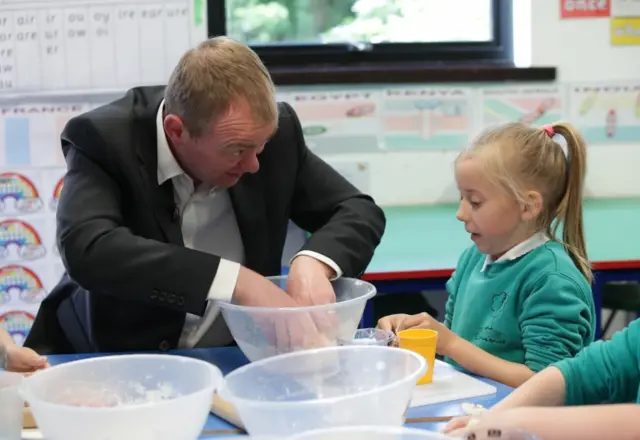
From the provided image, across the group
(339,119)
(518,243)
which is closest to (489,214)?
(518,243)

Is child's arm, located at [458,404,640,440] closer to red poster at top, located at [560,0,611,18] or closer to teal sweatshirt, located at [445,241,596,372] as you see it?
teal sweatshirt, located at [445,241,596,372]

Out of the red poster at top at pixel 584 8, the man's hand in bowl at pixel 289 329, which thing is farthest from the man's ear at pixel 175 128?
the red poster at top at pixel 584 8

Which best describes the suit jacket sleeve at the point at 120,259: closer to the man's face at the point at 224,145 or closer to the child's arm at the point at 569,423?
the man's face at the point at 224,145

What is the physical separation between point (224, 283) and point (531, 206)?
2.01 feet

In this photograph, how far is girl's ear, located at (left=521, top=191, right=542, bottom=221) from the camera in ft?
5.07

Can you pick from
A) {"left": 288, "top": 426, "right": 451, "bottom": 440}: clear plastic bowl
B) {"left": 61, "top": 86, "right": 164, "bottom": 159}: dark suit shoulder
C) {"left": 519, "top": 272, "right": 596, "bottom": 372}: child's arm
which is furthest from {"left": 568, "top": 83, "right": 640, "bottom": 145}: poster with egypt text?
{"left": 288, "top": 426, "right": 451, "bottom": 440}: clear plastic bowl

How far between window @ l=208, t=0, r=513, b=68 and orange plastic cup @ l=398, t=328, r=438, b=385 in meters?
1.72

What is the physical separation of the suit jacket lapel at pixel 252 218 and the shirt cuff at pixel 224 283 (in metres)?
0.32

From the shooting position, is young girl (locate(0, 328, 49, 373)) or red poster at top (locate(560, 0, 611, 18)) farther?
red poster at top (locate(560, 0, 611, 18))

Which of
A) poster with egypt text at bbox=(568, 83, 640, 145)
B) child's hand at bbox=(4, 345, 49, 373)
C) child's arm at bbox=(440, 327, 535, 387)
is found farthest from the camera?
poster with egypt text at bbox=(568, 83, 640, 145)

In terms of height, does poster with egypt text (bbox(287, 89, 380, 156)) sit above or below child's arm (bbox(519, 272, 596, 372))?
above

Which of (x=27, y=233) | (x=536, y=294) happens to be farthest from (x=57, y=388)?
(x=27, y=233)

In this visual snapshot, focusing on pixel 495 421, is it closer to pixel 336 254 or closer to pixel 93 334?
pixel 336 254

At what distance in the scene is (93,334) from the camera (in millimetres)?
1554
